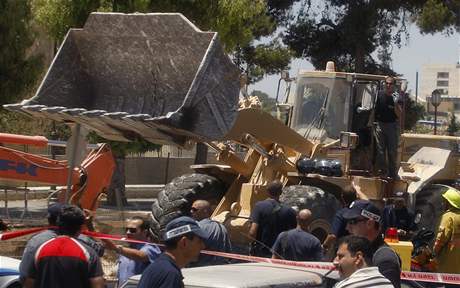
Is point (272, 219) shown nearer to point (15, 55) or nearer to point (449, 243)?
point (449, 243)

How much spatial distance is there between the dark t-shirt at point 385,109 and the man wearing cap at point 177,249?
10.0 m

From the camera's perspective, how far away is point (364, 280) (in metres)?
6.16

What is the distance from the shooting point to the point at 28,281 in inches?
299

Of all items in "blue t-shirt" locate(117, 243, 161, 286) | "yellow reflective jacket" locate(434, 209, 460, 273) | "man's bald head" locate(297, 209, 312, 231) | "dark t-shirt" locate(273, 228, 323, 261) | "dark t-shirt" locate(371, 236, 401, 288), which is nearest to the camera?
"dark t-shirt" locate(371, 236, 401, 288)

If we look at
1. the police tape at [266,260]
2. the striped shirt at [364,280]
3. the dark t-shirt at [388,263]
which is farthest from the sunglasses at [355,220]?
the striped shirt at [364,280]

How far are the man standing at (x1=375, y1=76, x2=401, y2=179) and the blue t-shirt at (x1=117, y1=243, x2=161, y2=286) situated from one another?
7259mm

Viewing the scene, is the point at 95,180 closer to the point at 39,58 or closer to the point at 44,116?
the point at 44,116

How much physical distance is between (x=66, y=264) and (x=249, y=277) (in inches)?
47.6

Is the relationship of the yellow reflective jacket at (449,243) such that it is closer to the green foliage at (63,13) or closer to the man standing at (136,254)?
the man standing at (136,254)

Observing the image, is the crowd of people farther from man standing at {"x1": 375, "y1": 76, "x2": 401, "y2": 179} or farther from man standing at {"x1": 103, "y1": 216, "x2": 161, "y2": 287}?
man standing at {"x1": 375, "y1": 76, "x2": 401, "y2": 179}

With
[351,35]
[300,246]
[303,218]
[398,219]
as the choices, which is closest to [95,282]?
[300,246]

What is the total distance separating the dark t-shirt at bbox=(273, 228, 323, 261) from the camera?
33.3 ft

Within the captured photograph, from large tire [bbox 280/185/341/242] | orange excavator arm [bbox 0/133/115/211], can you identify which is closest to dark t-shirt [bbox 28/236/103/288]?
large tire [bbox 280/185/341/242]

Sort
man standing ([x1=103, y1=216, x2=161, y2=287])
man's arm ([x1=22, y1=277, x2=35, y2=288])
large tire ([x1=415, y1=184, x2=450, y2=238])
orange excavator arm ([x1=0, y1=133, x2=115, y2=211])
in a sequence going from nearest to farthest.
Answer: man's arm ([x1=22, y1=277, x2=35, y2=288]), man standing ([x1=103, y1=216, x2=161, y2=287]), orange excavator arm ([x1=0, y1=133, x2=115, y2=211]), large tire ([x1=415, y1=184, x2=450, y2=238])
